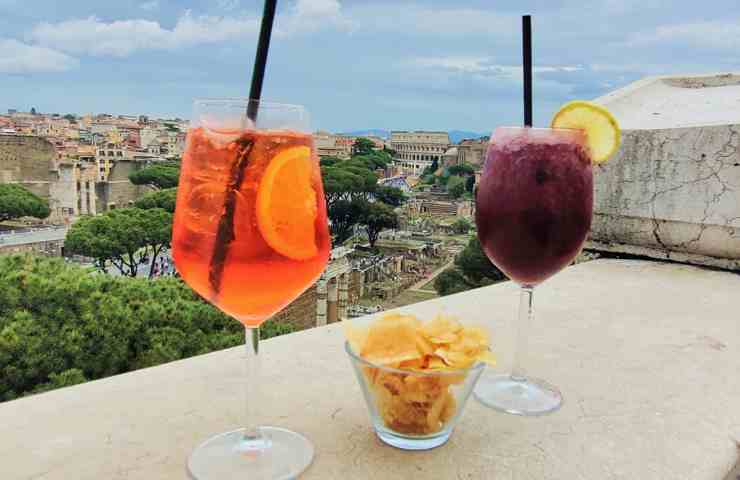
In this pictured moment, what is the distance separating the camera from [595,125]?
3.65 ft

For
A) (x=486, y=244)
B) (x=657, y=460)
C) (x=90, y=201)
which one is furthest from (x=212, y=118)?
(x=90, y=201)

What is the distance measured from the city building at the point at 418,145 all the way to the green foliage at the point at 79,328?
48.1 metres

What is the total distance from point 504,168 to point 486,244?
0.44 feet

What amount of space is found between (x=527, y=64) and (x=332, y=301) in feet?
42.5

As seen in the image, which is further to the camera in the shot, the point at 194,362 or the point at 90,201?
the point at 90,201

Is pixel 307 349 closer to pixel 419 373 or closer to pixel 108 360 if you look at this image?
Result: pixel 419 373

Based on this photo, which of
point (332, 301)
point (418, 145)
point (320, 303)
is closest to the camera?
point (320, 303)

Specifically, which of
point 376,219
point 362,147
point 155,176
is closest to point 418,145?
point 362,147

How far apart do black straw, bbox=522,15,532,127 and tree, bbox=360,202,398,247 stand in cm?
2432

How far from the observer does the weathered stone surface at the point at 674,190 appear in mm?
2066

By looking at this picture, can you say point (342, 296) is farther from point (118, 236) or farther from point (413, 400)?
point (413, 400)

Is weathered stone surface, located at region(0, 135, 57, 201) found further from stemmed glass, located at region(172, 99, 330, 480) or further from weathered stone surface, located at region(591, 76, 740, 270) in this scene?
stemmed glass, located at region(172, 99, 330, 480)

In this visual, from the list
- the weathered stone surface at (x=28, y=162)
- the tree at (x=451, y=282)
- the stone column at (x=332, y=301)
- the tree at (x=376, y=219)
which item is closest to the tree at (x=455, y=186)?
the tree at (x=376, y=219)

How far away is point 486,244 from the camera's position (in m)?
1.10
